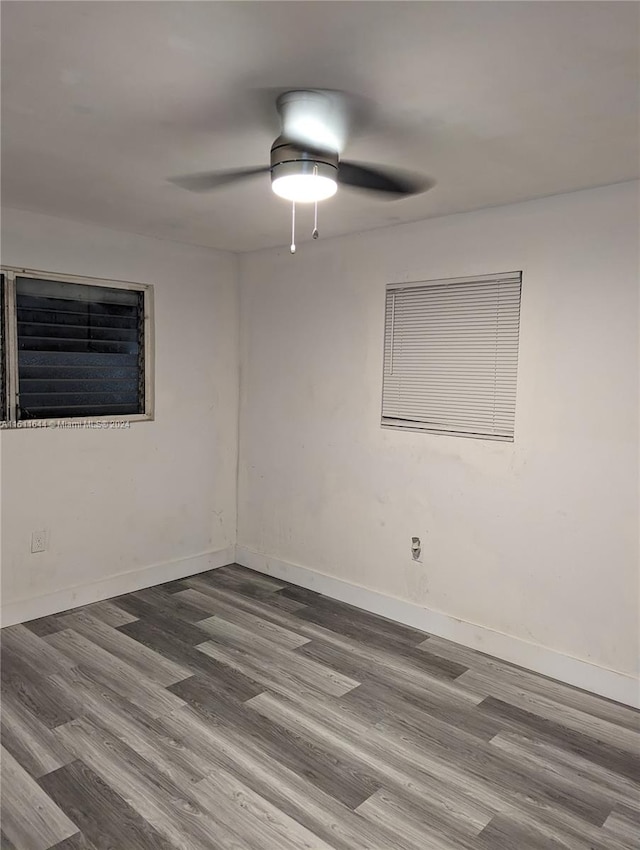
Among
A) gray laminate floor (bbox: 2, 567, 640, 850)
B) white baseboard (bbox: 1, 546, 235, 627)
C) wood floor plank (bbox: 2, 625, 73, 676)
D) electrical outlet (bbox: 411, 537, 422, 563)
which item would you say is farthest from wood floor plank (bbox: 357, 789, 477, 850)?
white baseboard (bbox: 1, 546, 235, 627)

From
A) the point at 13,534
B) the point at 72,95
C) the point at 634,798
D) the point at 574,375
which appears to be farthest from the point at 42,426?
the point at 634,798

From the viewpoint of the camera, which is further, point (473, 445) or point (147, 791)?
point (473, 445)

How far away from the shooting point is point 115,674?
302 cm

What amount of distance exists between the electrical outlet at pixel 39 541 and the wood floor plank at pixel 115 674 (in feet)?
1.64

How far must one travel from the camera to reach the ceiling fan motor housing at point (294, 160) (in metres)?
2.03

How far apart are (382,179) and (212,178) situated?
74 cm

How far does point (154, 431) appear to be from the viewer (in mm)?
4180

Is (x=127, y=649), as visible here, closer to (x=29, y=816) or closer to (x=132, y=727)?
(x=132, y=727)

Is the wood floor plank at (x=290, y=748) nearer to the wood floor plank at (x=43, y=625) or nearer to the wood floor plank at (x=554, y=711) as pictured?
the wood floor plank at (x=554, y=711)

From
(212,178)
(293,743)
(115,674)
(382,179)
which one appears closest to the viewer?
(293,743)

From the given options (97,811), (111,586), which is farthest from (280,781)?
(111,586)

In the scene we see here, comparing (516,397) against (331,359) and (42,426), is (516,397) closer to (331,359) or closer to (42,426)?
(331,359)

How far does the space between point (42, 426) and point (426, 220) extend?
2.47 m

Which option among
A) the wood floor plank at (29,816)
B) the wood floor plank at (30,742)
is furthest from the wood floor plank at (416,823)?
the wood floor plank at (30,742)
